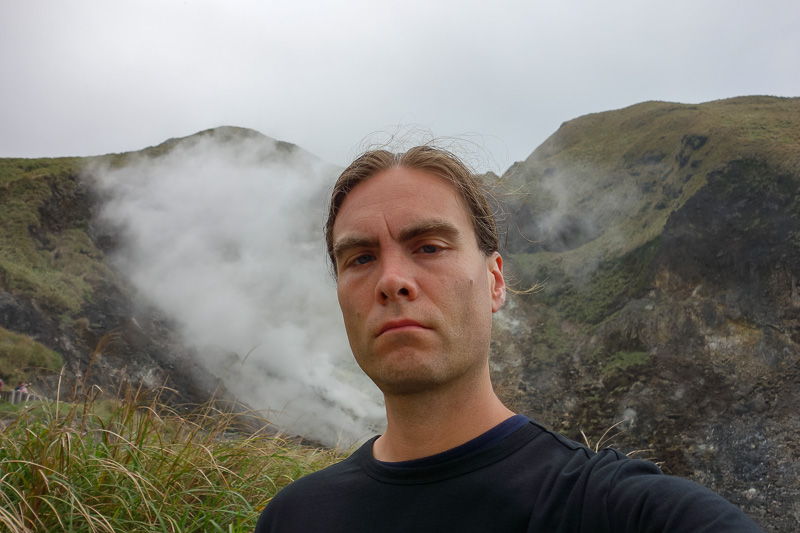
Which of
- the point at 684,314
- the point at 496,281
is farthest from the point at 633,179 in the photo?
the point at 496,281

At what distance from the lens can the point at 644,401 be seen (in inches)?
643

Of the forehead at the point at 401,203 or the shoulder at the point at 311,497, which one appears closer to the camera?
the shoulder at the point at 311,497

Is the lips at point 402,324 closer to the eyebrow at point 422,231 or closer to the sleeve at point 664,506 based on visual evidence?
the eyebrow at point 422,231

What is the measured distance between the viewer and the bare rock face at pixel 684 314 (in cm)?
1423

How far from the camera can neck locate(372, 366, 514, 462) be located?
150 cm

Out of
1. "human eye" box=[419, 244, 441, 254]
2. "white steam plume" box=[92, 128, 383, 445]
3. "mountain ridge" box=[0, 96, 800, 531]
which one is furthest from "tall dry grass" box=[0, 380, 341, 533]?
"white steam plume" box=[92, 128, 383, 445]

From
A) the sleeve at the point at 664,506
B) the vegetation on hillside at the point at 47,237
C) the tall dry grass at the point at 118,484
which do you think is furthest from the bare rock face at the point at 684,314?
the vegetation on hillside at the point at 47,237

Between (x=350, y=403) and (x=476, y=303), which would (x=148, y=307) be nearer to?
(x=350, y=403)

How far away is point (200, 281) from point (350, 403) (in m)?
8.11

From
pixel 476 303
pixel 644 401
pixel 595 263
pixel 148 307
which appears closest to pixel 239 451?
pixel 476 303

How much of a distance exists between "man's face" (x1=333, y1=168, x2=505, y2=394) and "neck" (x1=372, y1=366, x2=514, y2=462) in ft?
0.13

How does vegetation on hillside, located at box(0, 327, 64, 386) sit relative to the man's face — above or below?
below

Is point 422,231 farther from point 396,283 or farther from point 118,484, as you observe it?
point 118,484

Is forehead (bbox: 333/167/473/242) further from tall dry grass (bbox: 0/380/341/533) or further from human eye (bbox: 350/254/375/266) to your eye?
tall dry grass (bbox: 0/380/341/533)
